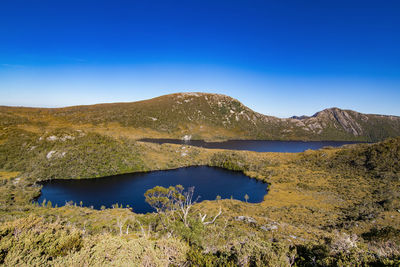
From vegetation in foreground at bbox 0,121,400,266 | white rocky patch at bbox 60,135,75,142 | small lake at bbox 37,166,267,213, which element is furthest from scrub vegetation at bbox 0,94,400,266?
small lake at bbox 37,166,267,213

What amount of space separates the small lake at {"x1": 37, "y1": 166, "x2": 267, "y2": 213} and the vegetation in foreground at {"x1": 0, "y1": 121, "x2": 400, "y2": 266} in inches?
185

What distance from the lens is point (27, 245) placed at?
54.0 ft

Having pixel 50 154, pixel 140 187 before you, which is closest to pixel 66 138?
pixel 50 154

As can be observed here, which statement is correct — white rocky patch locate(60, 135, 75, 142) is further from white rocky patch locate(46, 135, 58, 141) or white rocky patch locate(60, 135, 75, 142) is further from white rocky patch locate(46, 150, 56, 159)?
white rocky patch locate(46, 150, 56, 159)

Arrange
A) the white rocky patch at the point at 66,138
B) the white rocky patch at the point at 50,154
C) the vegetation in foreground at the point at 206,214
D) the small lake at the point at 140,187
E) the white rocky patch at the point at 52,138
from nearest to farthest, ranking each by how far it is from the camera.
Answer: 1. the vegetation in foreground at the point at 206,214
2. the small lake at the point at 140,187
3. the white rocky patch at the point at 50,154
4. the white rocky patch at the point at 52,138
5. the white rocky patch at the point at 66,138

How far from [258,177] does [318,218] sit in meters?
42.3

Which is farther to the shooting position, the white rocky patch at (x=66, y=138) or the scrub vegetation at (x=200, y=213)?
the white rocky patch at (x=66, y=138)

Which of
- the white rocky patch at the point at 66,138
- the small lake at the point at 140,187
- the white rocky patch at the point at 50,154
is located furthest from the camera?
the white rocky patch at the point at 66,138

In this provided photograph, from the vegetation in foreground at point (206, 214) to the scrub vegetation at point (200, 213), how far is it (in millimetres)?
174

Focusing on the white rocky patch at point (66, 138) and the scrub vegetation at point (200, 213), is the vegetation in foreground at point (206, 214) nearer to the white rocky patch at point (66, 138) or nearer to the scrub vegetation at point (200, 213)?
the scrub vegetation at point (200, 213)

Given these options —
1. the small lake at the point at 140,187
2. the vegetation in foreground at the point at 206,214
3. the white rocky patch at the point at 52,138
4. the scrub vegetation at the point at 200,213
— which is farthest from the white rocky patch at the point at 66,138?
the small lake at the point at 140,187

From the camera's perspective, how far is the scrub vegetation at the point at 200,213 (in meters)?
16.4

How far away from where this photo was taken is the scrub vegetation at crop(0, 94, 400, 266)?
53.8 feet

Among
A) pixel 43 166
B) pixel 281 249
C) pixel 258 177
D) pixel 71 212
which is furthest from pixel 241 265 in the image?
pixel 43 166
